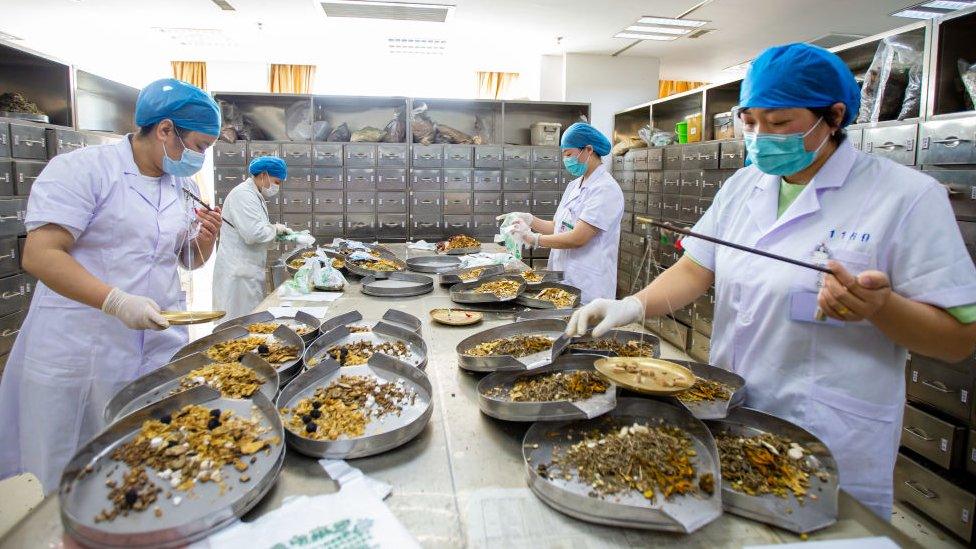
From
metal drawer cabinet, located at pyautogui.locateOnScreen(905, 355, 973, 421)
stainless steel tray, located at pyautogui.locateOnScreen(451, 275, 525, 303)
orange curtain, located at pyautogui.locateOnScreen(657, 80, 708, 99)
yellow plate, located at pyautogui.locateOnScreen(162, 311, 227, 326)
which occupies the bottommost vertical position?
metal drawer cabinet, located at pyautogui.locateOnScreen(905, 355, 973, 421)

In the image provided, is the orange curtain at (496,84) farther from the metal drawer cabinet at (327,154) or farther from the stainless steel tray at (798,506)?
the stainless steel tray at (798,506)

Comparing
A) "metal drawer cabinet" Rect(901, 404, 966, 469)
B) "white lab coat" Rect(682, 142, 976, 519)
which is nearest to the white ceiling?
"metal drawer cabinet" Rect(901, 404, 966, 469)

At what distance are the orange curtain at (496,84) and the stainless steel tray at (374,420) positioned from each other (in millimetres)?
8731

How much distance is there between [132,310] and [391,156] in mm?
5194

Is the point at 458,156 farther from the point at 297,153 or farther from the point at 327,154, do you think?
the point at 297,153

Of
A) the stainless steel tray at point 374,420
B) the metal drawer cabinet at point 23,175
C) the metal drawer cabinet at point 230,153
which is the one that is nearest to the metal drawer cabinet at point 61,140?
the metal drawer cabinet at point 23,175

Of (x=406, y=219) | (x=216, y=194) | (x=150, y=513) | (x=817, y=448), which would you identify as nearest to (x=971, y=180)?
(x=817, y=448)

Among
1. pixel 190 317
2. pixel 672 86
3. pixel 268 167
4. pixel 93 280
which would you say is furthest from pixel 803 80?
pixel 672 86

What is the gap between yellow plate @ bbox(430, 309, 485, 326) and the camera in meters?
2.61

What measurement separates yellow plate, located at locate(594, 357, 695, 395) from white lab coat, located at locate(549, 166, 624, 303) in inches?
74.7

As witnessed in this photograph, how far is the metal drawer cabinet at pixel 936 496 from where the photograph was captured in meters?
2.79

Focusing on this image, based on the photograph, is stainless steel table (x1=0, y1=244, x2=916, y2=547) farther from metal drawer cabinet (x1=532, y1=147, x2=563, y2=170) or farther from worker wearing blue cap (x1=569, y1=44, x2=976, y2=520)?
metal drawer cabinet (x1=532, y1=147, x2=563, y2=170)

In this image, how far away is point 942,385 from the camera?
2945 mm

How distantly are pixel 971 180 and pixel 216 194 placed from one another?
689 cm
